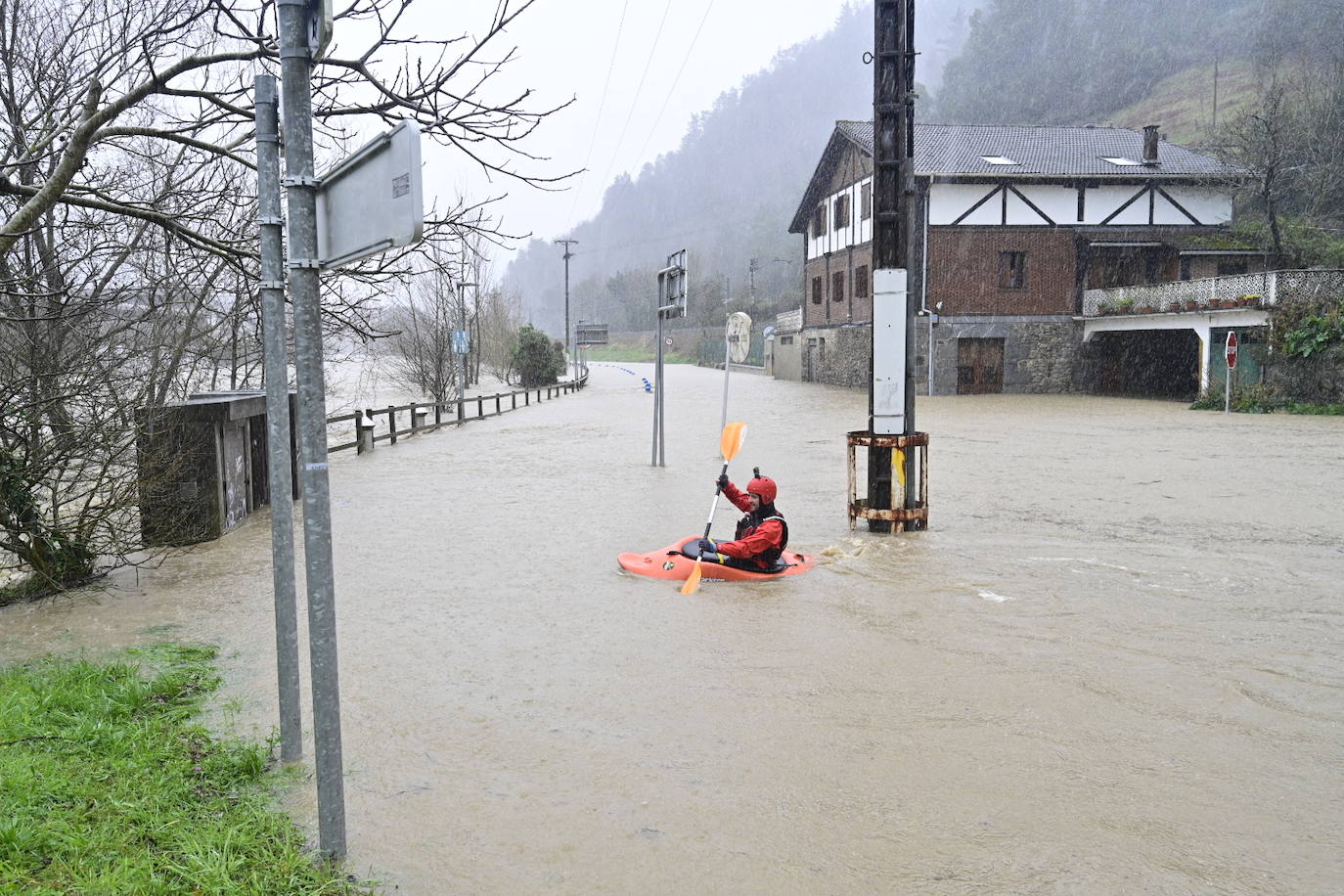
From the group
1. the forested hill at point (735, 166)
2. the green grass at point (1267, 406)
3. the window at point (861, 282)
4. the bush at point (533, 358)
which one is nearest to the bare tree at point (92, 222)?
the green grass at point (1267, 406)

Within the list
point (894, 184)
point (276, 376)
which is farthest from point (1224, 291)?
point (276, 376)

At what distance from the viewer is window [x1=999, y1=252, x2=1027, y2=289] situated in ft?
112

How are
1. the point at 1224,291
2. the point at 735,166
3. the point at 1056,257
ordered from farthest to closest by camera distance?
the point at 735,166, the point at 1056,257, the point at 1224,291

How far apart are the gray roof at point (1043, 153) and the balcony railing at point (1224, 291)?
4557mm

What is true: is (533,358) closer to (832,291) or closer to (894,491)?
(832,291)

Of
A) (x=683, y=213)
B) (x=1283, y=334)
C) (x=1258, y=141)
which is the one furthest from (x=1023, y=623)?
(x=683, y=213)

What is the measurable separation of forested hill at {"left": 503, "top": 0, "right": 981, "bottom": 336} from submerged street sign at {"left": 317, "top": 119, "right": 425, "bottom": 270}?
114m

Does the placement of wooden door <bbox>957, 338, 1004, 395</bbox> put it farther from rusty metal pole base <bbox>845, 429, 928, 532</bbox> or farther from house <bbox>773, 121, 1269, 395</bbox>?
rusty metal pole base <bbox>845, 429, 928, 532</bbox>

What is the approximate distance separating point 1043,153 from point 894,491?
101 feet

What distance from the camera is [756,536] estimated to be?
8.27 meters

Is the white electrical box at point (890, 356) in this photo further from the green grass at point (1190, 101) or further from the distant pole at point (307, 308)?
the green grass at point (1190, 101)

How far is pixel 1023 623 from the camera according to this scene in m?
→ 7.08

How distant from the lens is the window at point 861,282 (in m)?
37.7

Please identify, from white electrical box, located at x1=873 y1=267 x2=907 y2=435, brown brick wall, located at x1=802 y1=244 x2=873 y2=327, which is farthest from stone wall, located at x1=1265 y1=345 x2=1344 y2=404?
white electrical box, located at x1=873 y1=267 x2=907 y2=435
